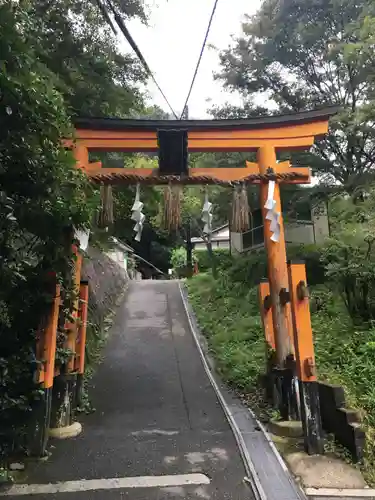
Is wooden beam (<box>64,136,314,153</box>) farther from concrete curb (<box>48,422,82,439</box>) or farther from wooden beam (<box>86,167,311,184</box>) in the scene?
concrete curb (<box>48,422,82,439</box>)

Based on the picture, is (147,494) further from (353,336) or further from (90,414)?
(353,336)

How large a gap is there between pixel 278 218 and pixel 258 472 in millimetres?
3390

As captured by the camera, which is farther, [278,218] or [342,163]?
[342,163]

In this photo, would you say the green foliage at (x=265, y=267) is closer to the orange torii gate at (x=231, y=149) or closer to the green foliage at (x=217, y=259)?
the green foliage at (x=217, y=259)

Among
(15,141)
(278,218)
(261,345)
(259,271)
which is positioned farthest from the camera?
(259,271)

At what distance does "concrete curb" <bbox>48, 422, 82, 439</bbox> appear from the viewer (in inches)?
211

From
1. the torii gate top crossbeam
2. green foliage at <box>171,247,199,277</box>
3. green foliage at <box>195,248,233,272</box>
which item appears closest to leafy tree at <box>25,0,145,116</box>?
the torii gate top crossbeam

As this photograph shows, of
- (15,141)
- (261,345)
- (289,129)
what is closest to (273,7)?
(289,129)

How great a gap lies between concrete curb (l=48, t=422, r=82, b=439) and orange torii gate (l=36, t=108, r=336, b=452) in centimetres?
84

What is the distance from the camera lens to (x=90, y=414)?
6.25 metres

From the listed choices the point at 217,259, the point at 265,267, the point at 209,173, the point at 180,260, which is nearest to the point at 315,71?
the point at 265,267

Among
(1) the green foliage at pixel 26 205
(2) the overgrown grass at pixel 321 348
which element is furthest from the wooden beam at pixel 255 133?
(2) the overgrown grass at pixel 321 348

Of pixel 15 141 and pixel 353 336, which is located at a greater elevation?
pixel 15 141

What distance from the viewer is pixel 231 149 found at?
668 centimetres
